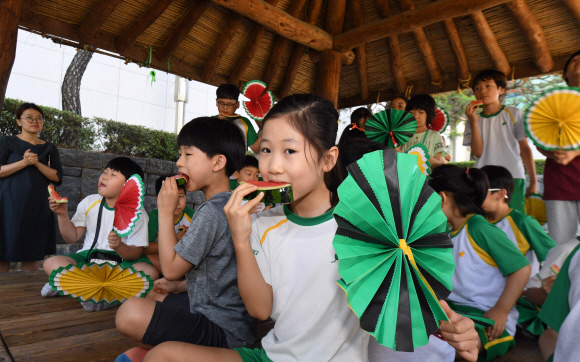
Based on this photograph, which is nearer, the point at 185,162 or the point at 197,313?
the point at 197,313

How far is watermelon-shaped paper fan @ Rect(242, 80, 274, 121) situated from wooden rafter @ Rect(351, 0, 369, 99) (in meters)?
1.62

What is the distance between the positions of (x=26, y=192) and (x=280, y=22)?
3.25 meters

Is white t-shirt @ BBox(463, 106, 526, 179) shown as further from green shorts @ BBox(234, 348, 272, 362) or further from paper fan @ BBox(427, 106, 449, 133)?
green shorts @ BBox(234, 348, 272, 362)

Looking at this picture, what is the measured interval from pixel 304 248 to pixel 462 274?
1251 millimetres

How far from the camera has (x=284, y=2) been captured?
4.98m

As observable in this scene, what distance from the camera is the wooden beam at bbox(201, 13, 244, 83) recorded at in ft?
16.0

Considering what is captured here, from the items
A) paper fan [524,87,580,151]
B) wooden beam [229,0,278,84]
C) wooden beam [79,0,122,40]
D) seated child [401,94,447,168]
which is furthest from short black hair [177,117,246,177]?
wooden beam [229,0,278,84]

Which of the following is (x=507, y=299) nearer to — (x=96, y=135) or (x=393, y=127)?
(x=393, y=127)

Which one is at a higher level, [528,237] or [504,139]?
[504,139]

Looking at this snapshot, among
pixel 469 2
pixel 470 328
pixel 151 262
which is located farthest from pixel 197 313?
pixel 469 2

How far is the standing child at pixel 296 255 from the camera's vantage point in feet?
3.98

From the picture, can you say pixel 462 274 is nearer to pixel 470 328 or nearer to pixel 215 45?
pixel 470 328

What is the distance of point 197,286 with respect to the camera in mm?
1647

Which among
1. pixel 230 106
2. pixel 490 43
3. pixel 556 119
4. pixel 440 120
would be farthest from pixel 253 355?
pixel 490 43
